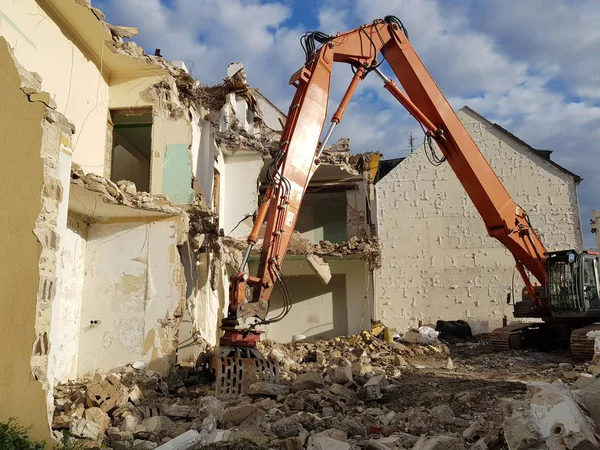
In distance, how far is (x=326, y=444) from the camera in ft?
14.4

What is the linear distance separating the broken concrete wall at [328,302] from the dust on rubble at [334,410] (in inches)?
287

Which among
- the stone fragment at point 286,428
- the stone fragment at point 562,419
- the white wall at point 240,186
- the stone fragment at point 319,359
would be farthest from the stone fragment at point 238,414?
the white wall at point 240,186

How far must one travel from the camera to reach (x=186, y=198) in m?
10.1

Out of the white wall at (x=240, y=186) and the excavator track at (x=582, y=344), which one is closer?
the excavator track at (x=582, y=344)

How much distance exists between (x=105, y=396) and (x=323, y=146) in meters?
4.94

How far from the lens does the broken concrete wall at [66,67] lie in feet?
24.6

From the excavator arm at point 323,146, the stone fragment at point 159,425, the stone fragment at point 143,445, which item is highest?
the excavator arm at point 323,146

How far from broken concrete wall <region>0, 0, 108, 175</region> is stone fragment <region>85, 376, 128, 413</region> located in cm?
436

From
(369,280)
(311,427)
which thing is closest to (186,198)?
(311,427)

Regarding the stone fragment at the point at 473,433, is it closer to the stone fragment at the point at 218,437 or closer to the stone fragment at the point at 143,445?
the stone fragment at the point at 218,437

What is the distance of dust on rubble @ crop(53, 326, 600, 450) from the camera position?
4.12m

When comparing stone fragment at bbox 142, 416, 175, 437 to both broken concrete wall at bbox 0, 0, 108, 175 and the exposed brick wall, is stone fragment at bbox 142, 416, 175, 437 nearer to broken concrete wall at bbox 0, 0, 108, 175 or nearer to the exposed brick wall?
broken concrete wall at bbox 0, 0, 108, 175

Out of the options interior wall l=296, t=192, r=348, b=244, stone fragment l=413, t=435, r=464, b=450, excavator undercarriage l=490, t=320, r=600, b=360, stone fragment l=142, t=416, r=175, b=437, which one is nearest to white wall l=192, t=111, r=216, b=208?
stone fragment l=142, t=416, r=175, b=437

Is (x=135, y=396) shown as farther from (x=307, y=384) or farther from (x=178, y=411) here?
(x=307, y=384)
